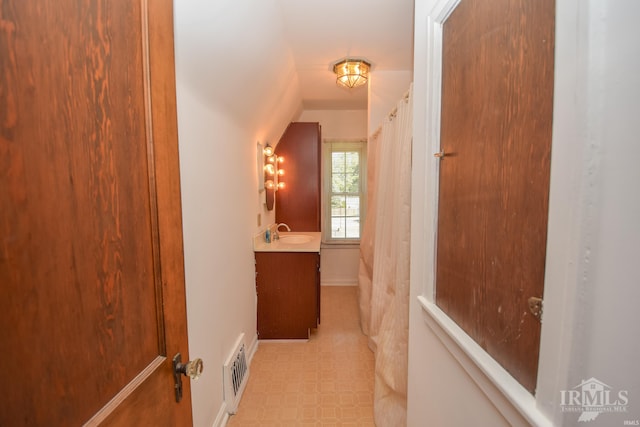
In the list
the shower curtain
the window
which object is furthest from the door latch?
the window

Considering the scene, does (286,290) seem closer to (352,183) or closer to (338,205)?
(338,205)

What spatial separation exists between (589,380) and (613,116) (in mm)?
402

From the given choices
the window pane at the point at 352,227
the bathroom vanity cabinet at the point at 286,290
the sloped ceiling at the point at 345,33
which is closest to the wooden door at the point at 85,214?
the sloped ceiling at the point at 345,33

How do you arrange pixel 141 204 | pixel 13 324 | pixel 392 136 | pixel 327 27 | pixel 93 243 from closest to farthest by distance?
pixel 13 324 < pixel 93 243 < pixel 141 204 < pixel 327 27 < pixel 392 136

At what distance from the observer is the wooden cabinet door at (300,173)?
358cm

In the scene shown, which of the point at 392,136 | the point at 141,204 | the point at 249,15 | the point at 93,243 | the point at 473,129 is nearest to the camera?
the point at 93,243

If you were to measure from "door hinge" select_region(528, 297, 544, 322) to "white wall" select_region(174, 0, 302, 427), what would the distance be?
3.86 ft

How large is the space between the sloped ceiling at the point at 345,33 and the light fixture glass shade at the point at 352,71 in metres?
0.06

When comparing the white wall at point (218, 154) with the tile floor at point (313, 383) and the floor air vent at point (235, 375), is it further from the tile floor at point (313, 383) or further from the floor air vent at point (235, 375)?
the tile floor at point (313, 383)

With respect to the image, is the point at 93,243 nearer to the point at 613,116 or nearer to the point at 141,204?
the point at 141,204

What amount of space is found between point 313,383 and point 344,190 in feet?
8.66

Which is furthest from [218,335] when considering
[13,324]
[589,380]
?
[589,380]

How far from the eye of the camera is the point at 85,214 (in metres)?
0.46

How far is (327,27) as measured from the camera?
194cm
